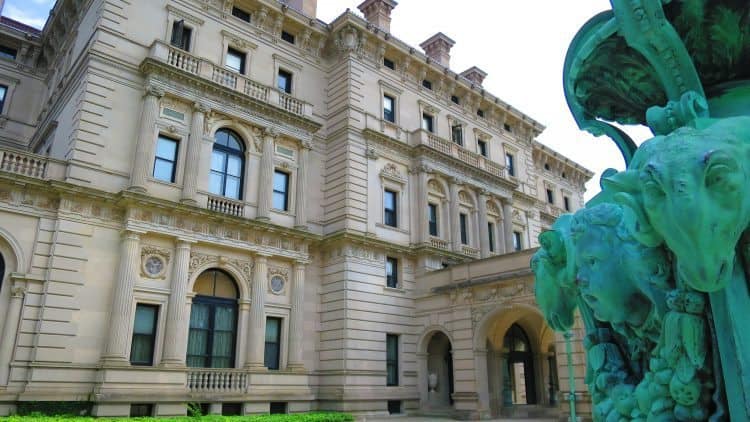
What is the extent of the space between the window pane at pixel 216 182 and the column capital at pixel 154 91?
344 cm

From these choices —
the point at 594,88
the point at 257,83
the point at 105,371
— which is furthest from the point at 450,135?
the point at 594,88

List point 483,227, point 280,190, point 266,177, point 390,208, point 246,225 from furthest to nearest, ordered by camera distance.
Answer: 1. point 483,227
2. point 390,208
3. point 280,190
4. point 266,177
5. point 246,225

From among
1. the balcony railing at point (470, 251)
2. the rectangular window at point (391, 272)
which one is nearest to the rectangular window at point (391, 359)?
the rectangular window at point (391, 272)

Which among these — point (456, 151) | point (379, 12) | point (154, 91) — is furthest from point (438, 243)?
point (154, 91)

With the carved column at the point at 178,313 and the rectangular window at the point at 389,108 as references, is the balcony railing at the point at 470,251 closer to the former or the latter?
the rectangular window at the point at 389,108

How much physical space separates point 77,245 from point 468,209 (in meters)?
18.8

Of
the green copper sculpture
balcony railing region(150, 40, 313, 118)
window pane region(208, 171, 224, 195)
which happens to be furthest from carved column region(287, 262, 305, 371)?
the green copper sculpture

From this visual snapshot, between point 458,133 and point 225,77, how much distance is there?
14.3 meters

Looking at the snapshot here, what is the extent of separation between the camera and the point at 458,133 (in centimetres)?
3059

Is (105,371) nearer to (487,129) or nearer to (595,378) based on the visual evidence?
(595,378)

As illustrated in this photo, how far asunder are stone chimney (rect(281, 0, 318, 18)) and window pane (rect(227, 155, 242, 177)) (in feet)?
31.0

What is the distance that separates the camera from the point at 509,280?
20000mm

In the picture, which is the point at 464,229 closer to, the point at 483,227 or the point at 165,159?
the point at 483,227

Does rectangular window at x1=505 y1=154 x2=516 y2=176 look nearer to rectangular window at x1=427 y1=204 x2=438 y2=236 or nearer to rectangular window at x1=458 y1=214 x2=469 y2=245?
rectangular window at x1=458 y1=214 x2=469 y2=245
